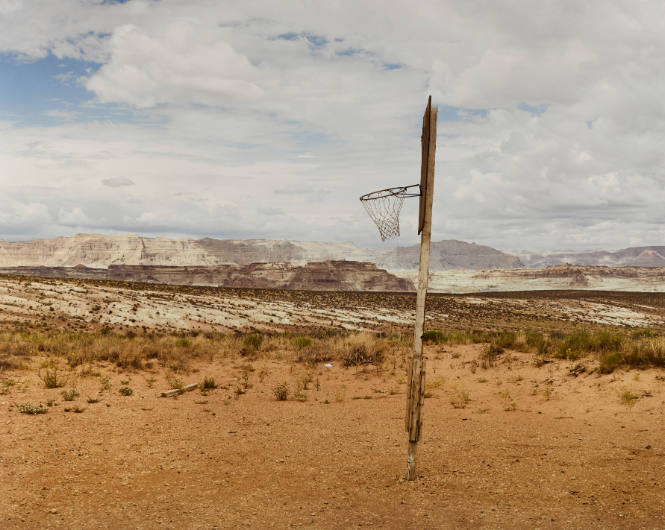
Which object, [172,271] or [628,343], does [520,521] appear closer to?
[628,343]

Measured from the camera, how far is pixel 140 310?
126 feet

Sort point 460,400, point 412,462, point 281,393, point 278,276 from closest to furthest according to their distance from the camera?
point 412,462 → point 460,400 → point 281,393 → point 278,276

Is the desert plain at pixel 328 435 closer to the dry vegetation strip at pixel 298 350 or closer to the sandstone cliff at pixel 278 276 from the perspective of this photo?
the dry vegetation strip at pixel 298 350

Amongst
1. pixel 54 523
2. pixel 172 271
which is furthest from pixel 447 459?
pixel 172 271

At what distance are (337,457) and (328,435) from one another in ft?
4.29

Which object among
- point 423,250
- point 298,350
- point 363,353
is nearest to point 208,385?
point 363,353

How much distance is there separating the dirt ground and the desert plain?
0.04 m

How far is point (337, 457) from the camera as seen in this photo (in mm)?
8523

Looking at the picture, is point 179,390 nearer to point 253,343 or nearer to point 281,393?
point 281,393

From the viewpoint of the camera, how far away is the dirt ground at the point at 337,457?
20.6 ft

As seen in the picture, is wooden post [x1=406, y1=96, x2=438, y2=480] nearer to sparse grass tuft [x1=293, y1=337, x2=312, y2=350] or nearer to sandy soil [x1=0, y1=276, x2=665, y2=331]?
sparse grass tuft [x1=293, y1=337, x2=312, y2=350]

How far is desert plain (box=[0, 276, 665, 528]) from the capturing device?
6.39 m

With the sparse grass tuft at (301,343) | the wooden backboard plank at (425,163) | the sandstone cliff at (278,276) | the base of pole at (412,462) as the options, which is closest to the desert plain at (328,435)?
the base of pole at (412,462)

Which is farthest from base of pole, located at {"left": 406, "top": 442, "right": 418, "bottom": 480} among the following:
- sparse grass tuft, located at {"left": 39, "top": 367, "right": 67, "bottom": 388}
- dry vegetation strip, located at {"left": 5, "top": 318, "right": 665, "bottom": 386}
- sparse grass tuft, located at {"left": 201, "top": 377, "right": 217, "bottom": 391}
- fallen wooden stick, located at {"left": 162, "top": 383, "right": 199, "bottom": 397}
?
sparse grass tuft, located at {"left": 39, "top": 367, "right": 67, "bottom": 388}
